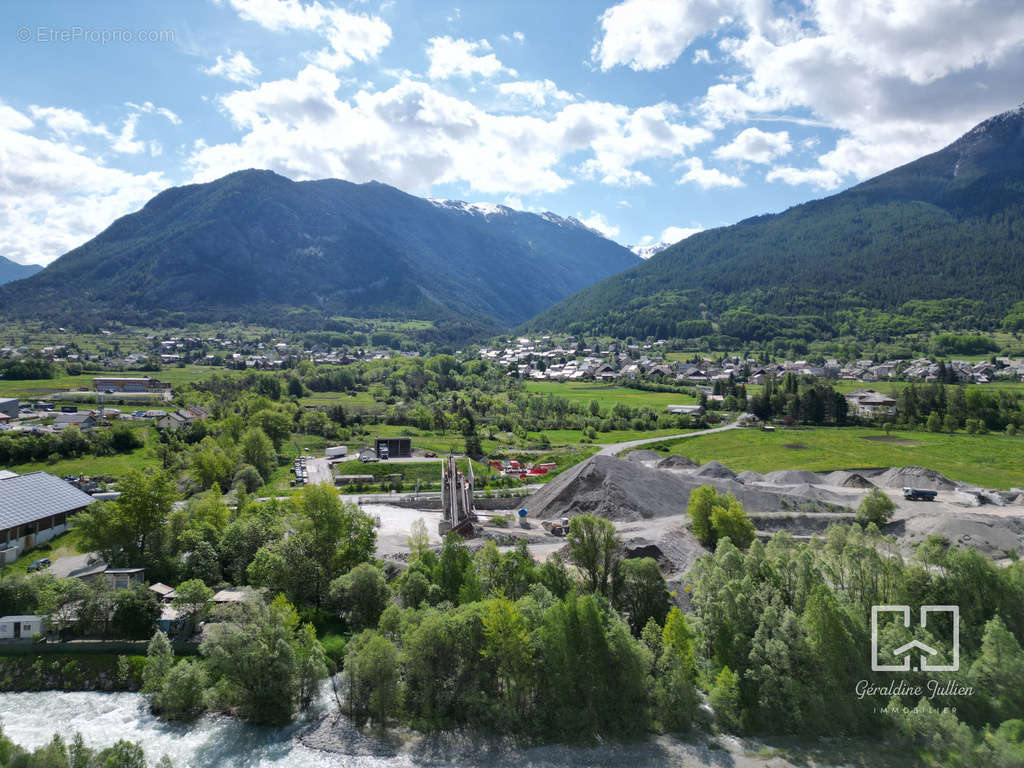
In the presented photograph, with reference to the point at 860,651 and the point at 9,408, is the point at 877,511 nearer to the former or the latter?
the point at 860,651

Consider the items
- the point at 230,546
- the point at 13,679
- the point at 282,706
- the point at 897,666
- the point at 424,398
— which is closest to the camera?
the point at 897,666

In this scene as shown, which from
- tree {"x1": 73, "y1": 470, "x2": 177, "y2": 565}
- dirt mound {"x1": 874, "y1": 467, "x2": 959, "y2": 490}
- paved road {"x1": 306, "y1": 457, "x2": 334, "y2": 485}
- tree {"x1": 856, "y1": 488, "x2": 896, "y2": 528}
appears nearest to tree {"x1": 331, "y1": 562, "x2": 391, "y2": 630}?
tree {"x1": 73, "y1": 470, "x2": 177, "y2": 565}

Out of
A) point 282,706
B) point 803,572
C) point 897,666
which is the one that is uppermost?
point 803,572

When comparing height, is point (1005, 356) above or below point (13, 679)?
above

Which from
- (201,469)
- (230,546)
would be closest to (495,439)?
(201,469)

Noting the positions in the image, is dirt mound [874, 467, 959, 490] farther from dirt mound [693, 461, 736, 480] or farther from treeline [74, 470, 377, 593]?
treeline [74, 470, 377, 593]

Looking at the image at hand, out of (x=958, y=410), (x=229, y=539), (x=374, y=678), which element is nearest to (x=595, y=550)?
(x=374, y=678)

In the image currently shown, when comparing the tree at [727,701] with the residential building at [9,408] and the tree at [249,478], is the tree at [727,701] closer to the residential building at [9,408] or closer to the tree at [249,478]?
the tree at [249,478]

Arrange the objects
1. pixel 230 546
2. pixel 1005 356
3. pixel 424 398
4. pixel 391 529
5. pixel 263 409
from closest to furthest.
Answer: pixel 230 546
pixel 391 529
pixel 263 409
pixel 424 398
pixel 1005 356

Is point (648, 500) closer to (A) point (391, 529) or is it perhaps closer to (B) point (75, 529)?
(A) point (391, 529)
